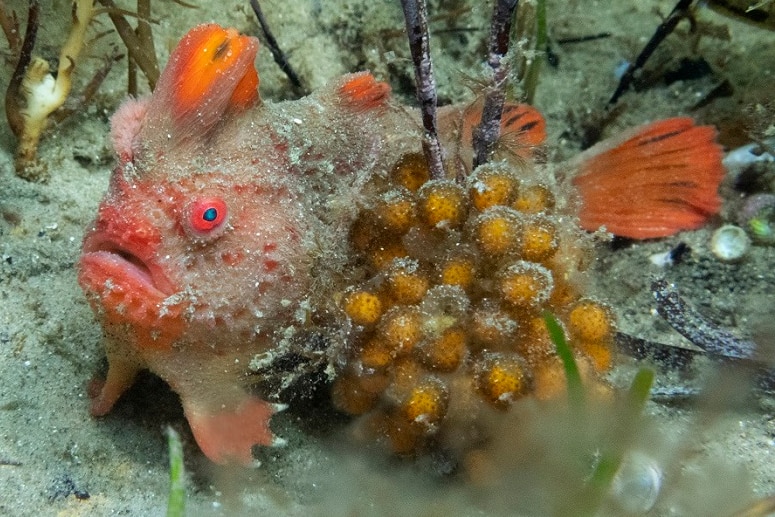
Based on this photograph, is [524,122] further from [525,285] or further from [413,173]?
[525,285]

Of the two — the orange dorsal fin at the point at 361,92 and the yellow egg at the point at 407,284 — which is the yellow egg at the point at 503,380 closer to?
the yellow egg at the point at 407,284

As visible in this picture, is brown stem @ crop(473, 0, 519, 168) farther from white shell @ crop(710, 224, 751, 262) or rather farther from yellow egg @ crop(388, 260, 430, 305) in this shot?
white shell @ crop(710, 224, 751, 262)

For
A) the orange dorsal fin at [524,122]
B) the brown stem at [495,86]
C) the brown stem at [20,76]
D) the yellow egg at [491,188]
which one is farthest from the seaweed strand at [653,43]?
the brown stem at [20,76]

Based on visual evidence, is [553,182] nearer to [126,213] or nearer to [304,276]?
[304,276]

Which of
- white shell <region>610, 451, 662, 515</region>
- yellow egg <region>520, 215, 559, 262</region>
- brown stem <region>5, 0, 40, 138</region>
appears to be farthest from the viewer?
brown stem <region>5, 0, 40, 138</region>

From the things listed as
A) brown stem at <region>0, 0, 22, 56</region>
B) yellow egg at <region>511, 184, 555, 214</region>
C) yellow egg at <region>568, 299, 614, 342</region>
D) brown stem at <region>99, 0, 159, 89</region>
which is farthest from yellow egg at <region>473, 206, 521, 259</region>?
brown stem at <region>0, 0, 22, 56</region>

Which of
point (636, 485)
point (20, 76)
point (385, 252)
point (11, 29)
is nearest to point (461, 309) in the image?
point (385, 252)
